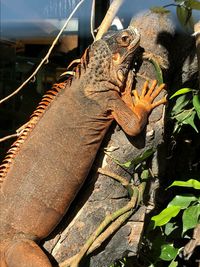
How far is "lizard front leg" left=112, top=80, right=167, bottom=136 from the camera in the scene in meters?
2.24

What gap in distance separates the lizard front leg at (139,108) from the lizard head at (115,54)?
94 millimetres

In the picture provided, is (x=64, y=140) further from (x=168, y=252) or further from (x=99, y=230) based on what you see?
(x=168, y=252)

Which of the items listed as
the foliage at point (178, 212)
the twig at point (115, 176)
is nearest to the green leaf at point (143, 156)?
the twig at point (115, 176)

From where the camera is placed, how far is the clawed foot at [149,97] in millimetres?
2281

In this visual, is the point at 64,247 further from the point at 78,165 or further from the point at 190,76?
the point at 190,76

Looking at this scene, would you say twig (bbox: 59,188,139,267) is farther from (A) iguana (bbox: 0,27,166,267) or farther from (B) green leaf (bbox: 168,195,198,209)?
(B) green leaf (bbox: 168,195,198,209)

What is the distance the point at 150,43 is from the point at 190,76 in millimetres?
408

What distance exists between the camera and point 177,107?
104 inches

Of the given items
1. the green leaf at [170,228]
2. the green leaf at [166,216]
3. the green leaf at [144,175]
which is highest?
the green leaf at [144,175]

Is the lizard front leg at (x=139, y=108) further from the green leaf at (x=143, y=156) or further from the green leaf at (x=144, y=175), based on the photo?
the green leaf at (x=144, y=175)

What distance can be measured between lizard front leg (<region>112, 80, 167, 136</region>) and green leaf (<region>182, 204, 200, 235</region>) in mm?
463

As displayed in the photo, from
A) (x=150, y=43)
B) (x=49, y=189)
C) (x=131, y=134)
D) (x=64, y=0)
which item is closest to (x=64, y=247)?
(x=49, y=189)

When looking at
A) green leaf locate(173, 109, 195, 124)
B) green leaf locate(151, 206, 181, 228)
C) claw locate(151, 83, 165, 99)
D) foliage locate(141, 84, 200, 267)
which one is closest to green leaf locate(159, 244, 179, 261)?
foliage locate(141, 84, 200, 267)

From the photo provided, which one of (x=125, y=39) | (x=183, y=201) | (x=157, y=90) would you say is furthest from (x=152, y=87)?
(x=183, y=201)
